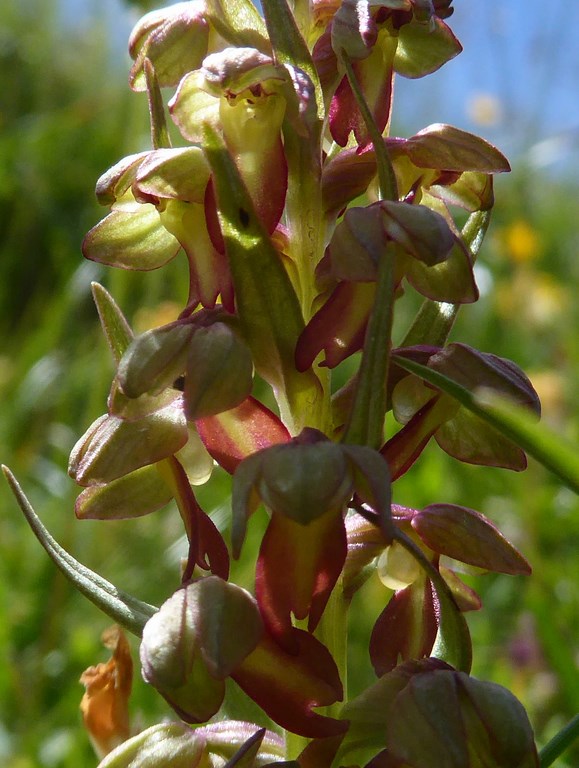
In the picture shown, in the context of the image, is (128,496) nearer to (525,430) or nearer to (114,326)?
(114,326)

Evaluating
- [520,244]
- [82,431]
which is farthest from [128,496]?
[520,244]

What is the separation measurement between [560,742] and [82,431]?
1892 millimetres

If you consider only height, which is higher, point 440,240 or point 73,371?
point 440,240

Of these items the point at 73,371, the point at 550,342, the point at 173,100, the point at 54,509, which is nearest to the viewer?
the point at 173,100

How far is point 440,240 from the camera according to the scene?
702 mm

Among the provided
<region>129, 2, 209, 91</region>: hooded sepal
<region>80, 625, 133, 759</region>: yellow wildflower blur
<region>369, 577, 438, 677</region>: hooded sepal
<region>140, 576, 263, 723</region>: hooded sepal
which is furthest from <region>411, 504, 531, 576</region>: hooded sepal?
<region>129, 2, 209, 91</region>: hooded sepal

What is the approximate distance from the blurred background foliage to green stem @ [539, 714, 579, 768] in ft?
1.05

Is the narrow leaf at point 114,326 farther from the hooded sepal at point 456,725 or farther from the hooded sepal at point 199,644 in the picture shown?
the hooded sepal at point 456,725

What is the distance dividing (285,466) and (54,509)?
1.70m

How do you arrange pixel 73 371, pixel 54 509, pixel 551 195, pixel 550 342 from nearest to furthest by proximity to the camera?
pixel 54 509 < pixel 73 371 < pixel 550 342 < pixel 551 195

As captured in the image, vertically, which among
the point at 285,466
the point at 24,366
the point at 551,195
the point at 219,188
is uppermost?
the point at 219,188

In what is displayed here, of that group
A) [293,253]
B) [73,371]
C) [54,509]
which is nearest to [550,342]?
[73,371]

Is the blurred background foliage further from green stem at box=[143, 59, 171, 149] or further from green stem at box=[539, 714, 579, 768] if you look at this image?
green stem at box=[143, 59, 171, 149]

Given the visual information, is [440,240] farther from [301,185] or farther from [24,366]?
[24,366]
